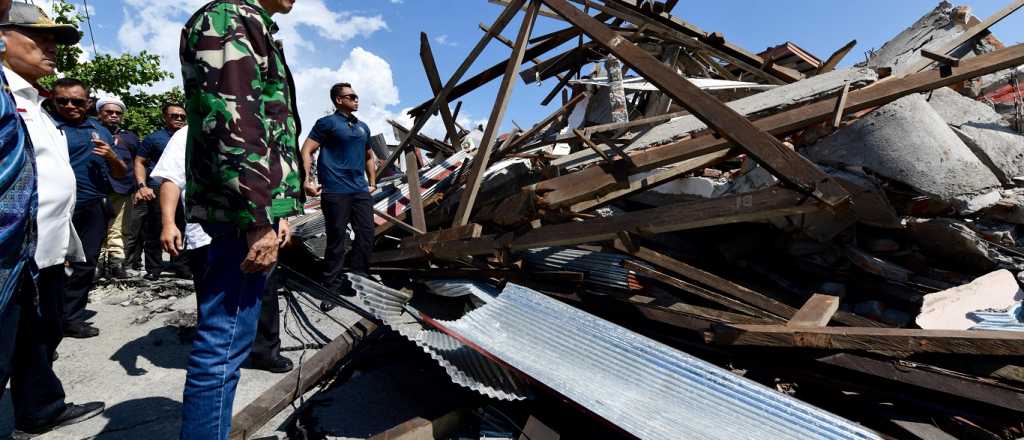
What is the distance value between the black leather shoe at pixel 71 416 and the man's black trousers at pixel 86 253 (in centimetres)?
138

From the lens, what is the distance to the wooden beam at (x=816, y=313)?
226cm

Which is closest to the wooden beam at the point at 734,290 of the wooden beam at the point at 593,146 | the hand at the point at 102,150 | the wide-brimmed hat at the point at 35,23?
the wooden beam at the point at 593,146

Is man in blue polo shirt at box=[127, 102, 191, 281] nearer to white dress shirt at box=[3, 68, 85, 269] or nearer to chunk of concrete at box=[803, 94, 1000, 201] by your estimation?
white dress shirt at box=[3, 68, 85, 269]

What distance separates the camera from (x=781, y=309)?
8.41 feet

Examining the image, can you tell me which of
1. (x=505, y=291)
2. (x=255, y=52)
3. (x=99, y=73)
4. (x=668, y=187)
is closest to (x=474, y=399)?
(x=505, y=291)

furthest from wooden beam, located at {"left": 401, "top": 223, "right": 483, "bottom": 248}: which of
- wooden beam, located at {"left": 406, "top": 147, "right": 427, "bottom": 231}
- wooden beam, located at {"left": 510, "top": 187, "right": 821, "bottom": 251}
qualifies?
wooden beam, located at {"left": 510, "top": 187, "right": 821, "bottom": 251}

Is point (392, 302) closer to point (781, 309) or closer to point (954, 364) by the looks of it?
point (781, 309)

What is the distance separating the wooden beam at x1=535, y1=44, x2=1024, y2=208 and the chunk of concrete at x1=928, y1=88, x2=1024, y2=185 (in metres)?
0.51

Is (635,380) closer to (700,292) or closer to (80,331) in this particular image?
(700,292)

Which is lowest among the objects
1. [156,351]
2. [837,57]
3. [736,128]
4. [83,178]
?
[156,351]

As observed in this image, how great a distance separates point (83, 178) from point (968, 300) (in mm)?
5392

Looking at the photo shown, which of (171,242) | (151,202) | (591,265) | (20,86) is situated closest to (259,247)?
(171,242)

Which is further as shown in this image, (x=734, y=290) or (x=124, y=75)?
(x=124, y=75)

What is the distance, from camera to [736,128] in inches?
87.7
